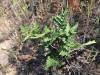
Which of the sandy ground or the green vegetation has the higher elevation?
the green vegetation

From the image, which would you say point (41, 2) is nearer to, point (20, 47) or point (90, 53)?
point (20, 47)

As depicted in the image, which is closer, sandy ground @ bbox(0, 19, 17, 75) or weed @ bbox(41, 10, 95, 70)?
weed @ bbox(41, 10, 95, 70)

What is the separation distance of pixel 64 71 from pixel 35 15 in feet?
2.44

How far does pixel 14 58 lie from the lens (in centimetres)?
210

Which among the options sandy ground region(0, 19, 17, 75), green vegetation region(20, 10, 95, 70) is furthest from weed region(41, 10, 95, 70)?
sandy ground region(0, 19, 17, 75)

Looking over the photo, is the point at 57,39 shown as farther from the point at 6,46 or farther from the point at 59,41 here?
the point at 6,46

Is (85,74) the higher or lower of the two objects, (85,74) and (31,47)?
the lower

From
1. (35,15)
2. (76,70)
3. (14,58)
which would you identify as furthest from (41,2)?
(76,70)

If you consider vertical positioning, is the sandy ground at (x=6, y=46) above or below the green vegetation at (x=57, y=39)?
below

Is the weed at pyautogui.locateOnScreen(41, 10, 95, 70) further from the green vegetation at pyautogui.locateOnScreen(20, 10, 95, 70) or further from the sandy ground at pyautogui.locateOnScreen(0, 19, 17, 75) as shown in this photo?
the sandy ground at pyautogui.locateOnScreen(0, 19, 17, 75)

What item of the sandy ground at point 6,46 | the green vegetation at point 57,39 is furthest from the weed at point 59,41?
the sandy ground at point 6,46

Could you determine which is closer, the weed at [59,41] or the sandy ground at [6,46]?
the weed at [59,41]

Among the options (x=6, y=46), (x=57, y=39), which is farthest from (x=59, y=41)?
(x=6, y=46)

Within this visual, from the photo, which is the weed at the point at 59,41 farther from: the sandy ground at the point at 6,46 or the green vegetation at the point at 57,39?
the sandy ground at the point at 6,46
